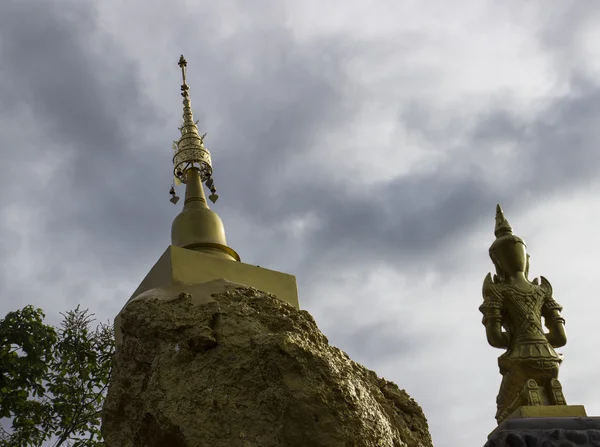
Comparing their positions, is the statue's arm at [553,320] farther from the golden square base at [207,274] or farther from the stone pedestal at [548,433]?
the stone pedestal at [548,433]

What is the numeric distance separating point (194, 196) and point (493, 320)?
242cm

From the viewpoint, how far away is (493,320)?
4363 mm

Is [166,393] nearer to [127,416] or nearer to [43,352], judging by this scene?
[127,416]

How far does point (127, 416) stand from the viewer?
133 inches

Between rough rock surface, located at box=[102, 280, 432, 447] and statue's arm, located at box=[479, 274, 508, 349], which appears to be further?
statue's arm, located at box=[479, 274, 508, 349]

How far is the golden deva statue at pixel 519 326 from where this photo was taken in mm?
4125

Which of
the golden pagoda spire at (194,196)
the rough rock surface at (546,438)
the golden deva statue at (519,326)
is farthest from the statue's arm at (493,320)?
the rough rock surface at (546,438)

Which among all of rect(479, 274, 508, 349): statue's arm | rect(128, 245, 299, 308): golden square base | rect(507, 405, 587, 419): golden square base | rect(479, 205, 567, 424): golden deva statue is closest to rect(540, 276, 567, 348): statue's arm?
rect(479, 205, 567, 424): golden deva statue

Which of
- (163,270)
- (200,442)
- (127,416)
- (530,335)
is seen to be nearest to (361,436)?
(200,442)

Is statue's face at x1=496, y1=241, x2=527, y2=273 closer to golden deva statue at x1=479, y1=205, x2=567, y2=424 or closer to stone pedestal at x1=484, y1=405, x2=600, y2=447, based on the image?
golden deva statue at x1=479, y1=205, x2=567, y2=424

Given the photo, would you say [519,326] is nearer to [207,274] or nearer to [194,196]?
[207,274]

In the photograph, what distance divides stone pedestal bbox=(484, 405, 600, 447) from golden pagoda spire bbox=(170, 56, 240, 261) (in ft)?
8.85

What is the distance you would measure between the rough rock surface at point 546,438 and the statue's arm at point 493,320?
1975 mm

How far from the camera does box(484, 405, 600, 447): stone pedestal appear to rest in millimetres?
2328
